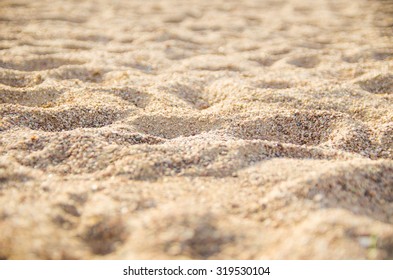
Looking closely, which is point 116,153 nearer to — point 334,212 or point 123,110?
point 123,110

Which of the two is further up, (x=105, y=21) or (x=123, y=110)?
(x=105, y=21)

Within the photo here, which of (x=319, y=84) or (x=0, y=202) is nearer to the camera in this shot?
(x=0, y=202)

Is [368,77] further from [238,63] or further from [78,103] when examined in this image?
[78,103]

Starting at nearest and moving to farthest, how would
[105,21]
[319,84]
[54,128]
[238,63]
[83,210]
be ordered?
[83,210]
[54,128]
[319,84]
[238,63]
[105,21]

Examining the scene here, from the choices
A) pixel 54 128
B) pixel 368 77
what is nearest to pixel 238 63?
pixel 368 77

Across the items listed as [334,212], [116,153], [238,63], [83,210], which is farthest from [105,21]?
[334,212]
